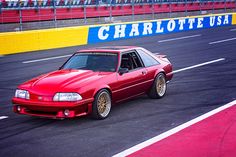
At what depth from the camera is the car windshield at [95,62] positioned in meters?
8.08

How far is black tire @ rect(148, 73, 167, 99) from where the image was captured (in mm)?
9047

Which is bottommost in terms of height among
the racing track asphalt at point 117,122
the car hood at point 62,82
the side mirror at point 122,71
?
the racing track asphalt at point 117,122

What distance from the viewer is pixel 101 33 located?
24844 millimetres

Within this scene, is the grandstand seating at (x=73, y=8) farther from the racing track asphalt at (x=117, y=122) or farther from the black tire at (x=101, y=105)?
the black tire at (x=101, y=105)

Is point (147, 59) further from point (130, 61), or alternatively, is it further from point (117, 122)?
point (117, 122)

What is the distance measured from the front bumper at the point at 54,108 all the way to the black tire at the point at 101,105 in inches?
4.7

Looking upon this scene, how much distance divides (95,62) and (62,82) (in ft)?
3.82

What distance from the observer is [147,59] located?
8.98 metres

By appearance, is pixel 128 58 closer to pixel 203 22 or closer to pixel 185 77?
pixel 185 77

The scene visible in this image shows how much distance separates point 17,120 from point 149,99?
3165 millimetres

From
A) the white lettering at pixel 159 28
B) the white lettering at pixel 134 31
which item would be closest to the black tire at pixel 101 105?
the white lettering at pixel 134 31

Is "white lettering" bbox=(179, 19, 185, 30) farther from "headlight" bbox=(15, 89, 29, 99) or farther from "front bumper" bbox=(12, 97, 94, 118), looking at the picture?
"headlight" bbox=(15, 89, 29, 99)

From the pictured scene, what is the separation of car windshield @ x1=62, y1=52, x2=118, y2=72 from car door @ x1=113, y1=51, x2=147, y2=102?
22cm

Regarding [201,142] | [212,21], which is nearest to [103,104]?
[201,142]
